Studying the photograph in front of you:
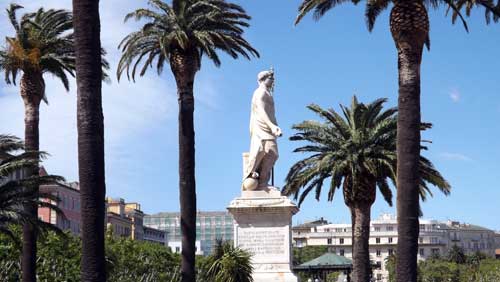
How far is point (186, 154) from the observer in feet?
85.7

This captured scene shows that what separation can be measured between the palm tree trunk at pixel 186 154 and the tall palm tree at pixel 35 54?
588 cm

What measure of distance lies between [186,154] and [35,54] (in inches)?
314

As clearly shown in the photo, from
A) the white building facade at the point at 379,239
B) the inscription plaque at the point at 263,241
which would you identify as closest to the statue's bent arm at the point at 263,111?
the inscription plaque at the point at 263,241

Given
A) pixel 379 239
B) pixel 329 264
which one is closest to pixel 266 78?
pixel 329 264

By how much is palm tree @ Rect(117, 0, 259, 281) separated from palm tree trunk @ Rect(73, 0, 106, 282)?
11.2 meters

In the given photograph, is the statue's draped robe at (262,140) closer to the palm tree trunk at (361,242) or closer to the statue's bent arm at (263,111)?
the statue's bent arm at (263,111)

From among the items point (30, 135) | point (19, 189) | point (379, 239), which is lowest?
point (379, 239)

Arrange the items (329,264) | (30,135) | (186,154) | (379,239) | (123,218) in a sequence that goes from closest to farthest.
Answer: (186,154) < (30,135) < (329,264) < (123,218) < (379,239)

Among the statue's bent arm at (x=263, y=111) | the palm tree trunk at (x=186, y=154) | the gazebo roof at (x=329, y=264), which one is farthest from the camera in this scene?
the gazebo roof at (x=329, y=264)

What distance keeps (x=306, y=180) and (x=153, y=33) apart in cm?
1005

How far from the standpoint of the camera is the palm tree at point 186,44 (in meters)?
26.0

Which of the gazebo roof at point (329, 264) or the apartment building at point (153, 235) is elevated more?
the apartment building at point (153, 235)

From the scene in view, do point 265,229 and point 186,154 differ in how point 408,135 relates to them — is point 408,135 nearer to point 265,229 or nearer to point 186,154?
point 265,229

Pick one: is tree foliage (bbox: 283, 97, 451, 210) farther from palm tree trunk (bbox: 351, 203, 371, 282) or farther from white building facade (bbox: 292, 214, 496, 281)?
white building facade (bbox: 292, 214, 496, 281)
